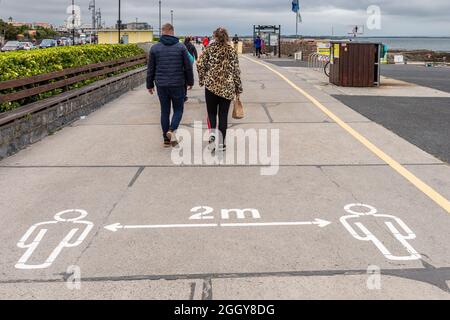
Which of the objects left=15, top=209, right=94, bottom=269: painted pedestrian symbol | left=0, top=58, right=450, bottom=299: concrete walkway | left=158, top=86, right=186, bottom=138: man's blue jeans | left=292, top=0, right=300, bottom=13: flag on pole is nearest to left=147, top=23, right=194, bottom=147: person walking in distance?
left=158, top=86, right=186, bottom=138: man's blue jeans

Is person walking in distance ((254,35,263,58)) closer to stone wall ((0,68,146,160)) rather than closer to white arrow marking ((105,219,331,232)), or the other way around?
stone wall ((0,68,146,160))

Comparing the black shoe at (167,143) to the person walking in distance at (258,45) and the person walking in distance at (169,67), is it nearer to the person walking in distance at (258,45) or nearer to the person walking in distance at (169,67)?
the person walking in distance at (169,67)

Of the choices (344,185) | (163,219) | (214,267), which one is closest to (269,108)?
(344,185)

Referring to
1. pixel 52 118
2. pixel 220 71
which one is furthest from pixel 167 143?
pixel 52 118

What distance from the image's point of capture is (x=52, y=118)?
10.4 meters

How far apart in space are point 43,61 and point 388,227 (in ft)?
30.0

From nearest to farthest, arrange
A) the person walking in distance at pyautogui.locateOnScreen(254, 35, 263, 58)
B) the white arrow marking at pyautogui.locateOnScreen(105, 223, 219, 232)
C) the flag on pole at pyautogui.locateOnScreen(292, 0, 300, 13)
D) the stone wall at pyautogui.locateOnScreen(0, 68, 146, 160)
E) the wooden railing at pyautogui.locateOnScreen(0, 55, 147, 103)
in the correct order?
the white arrow marking at pyautogui.locateOnScreen(105, 223, 219, 232)
the stone wall at pyautogui.locateOnScreen(0, 68, 146, 160)
the wooden railing at pyautogui.locateOnScreen(0, 55, 147, 103)
the flag on pole at pyautogui.locateOnScreen(292, 0, 300, 13)
the person walking in distance at pyautogui.locateOnScreen(254, 35, 263, 58)

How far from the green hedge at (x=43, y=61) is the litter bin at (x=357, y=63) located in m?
7.90

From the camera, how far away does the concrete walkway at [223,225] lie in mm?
3838

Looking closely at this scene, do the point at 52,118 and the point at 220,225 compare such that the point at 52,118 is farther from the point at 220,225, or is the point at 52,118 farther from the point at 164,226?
the point at 220,225

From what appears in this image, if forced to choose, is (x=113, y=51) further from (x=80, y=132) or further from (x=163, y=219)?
(x=163, y=219)

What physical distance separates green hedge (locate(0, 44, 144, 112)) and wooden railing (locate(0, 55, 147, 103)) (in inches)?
7.2

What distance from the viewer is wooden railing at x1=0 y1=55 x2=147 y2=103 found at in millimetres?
9251
